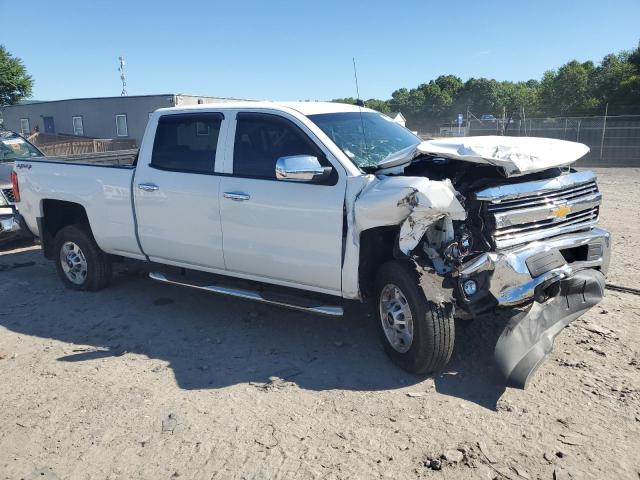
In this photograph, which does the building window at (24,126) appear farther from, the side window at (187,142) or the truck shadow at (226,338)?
the side window at (187,142)

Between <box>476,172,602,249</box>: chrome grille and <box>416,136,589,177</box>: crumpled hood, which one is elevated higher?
<box>416,136,589,177</box>: crumpled hood

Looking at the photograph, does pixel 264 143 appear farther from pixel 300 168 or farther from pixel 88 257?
pixel 88 257

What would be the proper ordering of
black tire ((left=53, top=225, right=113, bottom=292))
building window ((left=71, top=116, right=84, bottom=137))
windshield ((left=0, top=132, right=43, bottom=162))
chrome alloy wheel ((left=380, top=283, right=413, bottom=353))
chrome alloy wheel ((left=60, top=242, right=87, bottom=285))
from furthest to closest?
building window ((left=71, top=116, right=84, bottom=137)) < windshield ((left=0, top=132, right=43, bottom=162)) < chrome alloy wheel ((left=60, top=242, right=87, bottom=285)) < black tire ((left=53, top=225, right=113, bottom=292)) < chrome alloy wheel ((left=380, top=283, right=413, bottom=353))

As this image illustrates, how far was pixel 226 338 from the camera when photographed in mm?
4871

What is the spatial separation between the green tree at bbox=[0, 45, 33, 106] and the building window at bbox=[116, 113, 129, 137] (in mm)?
20967

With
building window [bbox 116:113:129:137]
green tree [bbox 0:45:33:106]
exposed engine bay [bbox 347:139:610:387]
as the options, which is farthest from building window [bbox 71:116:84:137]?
exposed engine bay [bbox 347:139:610:387]

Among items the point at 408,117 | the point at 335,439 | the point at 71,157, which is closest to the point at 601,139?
the point at 71,157

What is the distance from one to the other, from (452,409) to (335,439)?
2.73 ft

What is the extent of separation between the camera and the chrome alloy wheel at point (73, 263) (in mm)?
6246

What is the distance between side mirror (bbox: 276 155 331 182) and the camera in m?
4.01

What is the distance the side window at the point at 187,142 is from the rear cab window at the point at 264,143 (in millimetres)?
272

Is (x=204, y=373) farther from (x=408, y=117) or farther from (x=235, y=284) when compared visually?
(x=408, y=117)

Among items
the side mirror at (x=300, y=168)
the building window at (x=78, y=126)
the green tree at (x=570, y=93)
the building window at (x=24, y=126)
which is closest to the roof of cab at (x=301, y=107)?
the side mirror at (x=300, y=168)

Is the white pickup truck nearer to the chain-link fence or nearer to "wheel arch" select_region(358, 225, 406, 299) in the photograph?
"wheel arch" select_region(358, 225, 406, 299)
